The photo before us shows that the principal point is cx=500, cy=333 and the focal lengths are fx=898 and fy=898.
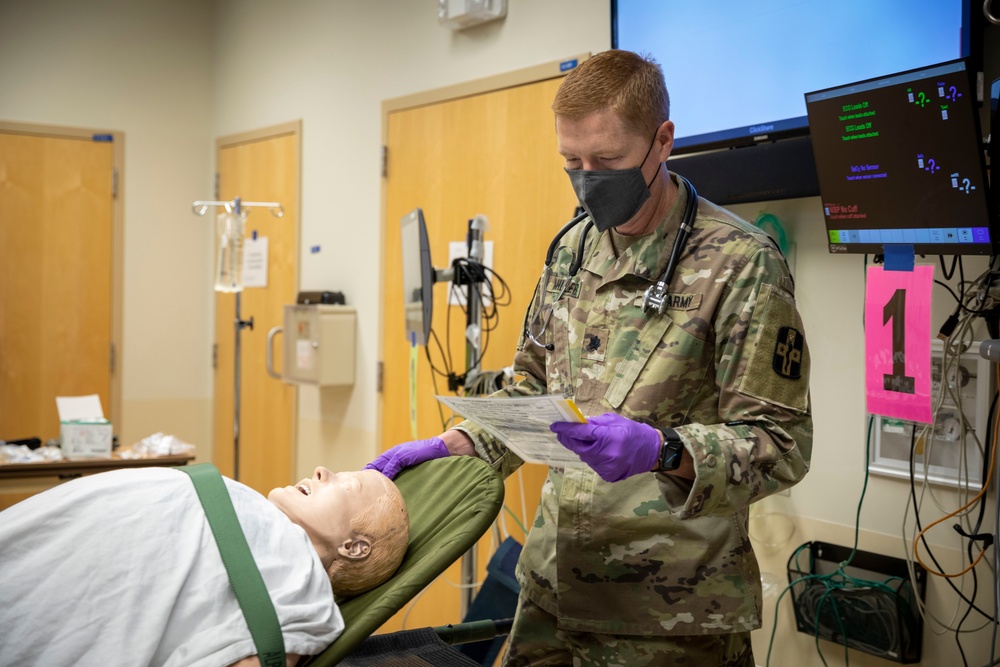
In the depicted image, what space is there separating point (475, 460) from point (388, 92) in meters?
2.70

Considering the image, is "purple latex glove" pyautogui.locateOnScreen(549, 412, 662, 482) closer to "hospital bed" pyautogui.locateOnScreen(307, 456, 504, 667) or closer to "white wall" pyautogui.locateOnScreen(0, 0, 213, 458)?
"hospital bed" pyautogui.locateOnScreen(307, 456, 504, 667)

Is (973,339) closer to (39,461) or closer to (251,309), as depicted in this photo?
(39,461)

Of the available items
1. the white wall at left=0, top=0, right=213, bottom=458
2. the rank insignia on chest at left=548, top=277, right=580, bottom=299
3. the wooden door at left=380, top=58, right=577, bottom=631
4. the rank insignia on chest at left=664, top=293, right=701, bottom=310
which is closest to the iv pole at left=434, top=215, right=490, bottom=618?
the wooden door at left=380, top=58, right=577, bottom=631

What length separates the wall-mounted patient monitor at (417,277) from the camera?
2.95m

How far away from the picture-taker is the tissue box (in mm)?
3414

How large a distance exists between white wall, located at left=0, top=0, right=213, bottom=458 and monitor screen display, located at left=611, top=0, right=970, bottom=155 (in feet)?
11.3

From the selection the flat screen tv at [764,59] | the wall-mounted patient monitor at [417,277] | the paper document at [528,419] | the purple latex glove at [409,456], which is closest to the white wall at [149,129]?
the wall-mounted patient monitor at [417,277]

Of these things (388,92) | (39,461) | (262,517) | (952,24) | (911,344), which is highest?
(388,92)

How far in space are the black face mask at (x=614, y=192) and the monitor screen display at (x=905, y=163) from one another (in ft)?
1.89

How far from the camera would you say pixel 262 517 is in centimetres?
156

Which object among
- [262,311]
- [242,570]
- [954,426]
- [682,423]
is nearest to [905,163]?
[954,426]

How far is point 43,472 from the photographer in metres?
3.32

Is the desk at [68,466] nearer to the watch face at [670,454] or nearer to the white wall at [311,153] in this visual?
the white wall at [311,153]

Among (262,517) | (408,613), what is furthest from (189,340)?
(262,517)
